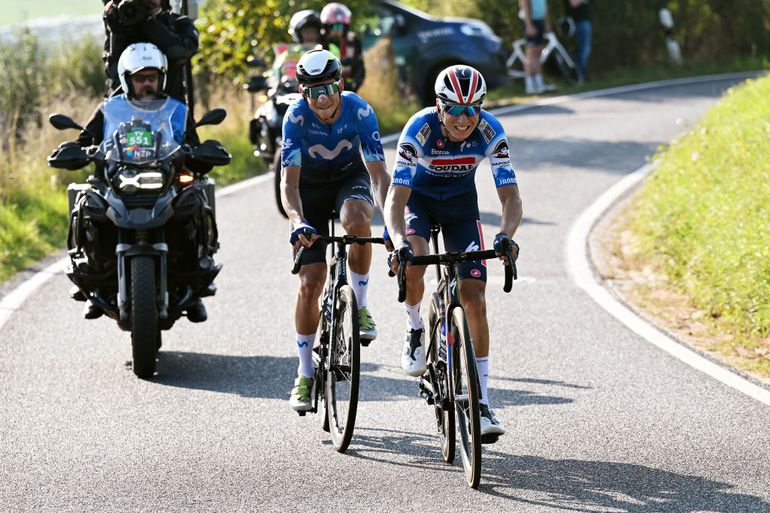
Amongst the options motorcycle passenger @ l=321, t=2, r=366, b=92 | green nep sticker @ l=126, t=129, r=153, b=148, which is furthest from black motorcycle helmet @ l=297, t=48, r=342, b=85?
motorcycle passenger @ l=321, t=2, r=366, b=92

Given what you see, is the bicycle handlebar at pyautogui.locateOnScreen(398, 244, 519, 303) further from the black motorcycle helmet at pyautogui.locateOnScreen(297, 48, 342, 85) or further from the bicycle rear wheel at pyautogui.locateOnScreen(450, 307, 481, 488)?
the black motorcycle helmet at pyautogui.locateOnScreen(297, 48, 342, 85)

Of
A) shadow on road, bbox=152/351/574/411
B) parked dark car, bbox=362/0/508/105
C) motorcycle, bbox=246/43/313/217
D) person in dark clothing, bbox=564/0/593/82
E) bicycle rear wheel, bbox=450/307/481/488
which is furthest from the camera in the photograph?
person in dark clothing, bbox=564/0/593/82

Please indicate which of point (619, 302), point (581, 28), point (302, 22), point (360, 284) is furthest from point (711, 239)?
point (581, 28)

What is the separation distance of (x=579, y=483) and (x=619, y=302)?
4503 millimetres

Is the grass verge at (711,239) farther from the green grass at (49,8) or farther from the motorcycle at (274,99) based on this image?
the green grass at (49,8)

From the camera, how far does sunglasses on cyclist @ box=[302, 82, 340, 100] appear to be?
7.91 metres

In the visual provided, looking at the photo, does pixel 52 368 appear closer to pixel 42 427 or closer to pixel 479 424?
pixel 42 427

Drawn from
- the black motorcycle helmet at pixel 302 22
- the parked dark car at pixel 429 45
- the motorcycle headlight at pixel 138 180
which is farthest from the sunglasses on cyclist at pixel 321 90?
the parked dark car at pixel 429 45

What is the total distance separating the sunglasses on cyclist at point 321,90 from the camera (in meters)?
7.91

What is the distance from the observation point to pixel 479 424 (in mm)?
6617

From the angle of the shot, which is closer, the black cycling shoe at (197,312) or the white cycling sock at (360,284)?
the white cycling sock at (360,284)

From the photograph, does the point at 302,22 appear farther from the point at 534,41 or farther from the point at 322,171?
the point at 534,41

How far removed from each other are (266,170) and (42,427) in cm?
1060

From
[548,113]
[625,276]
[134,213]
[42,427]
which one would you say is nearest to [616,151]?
[548,113]
